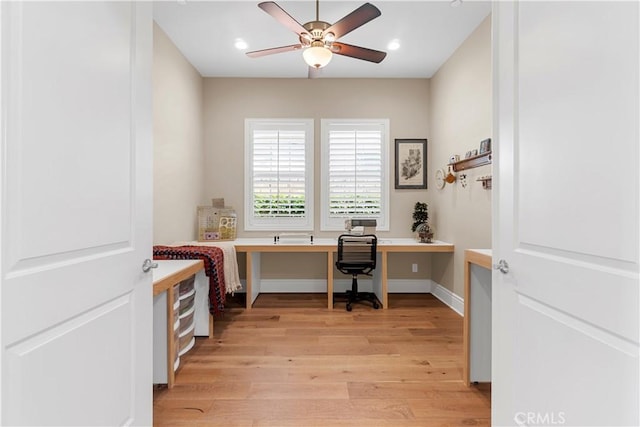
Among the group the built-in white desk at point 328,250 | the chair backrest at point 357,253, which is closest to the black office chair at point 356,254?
the chair backrest at point 357,253

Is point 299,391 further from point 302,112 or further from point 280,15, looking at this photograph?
point 302,112

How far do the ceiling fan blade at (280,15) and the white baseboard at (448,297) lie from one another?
9.96 ft

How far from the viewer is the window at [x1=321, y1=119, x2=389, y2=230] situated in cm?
446

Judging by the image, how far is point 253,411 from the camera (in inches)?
73.1

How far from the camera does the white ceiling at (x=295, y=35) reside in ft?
9.39

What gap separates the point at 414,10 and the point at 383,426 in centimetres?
317

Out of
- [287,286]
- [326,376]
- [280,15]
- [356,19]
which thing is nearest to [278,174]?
[287,286]
